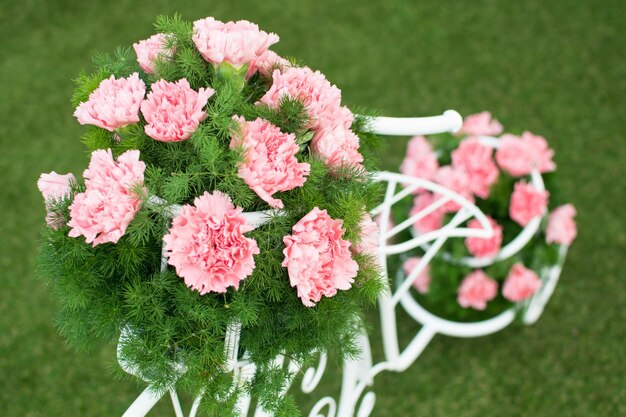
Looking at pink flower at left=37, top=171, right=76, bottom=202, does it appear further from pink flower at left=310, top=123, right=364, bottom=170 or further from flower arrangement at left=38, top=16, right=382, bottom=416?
pink flower at left=310, top=123, right=364, bottom=170

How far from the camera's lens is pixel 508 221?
1.78 m

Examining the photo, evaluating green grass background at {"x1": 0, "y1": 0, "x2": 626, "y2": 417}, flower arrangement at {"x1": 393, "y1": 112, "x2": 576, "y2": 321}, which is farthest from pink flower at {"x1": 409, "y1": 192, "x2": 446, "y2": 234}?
green grass background at {"x1": 0, "y1": 0, "x2": 626, "y2": 417}

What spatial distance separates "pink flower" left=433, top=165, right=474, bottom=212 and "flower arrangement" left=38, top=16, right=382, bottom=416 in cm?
84

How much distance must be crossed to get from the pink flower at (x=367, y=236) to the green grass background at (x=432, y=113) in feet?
3.42

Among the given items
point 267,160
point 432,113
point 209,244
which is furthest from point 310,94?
point 432,113

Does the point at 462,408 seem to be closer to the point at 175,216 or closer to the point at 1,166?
the point at 175,216

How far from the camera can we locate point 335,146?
793 mm

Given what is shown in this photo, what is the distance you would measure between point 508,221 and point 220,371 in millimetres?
1180

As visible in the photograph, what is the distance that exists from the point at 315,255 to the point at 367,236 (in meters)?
0.15

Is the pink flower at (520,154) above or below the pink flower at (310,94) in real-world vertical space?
below

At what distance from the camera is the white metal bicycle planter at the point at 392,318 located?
857 millimetres

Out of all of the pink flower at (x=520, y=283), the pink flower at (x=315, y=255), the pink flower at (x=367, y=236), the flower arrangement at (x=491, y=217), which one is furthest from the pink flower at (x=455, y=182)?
the pink flower at (x=315, y=255)

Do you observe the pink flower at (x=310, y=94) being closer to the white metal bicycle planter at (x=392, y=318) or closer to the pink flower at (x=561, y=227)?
the white metal bicycle planter at (x=392, y=318)

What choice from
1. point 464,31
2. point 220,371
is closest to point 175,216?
point 220,371
